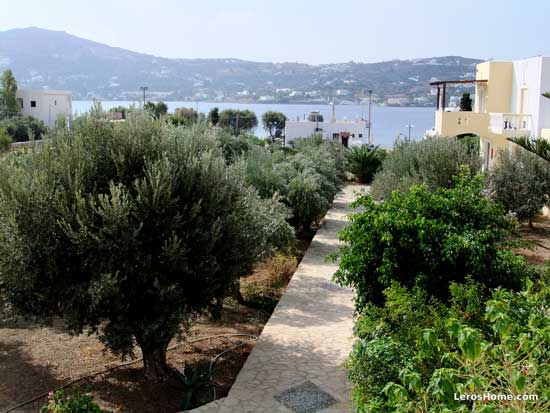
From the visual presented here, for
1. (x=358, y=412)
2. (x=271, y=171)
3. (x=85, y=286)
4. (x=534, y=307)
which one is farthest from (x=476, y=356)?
(x=271, y=171)

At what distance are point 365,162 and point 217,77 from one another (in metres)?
150

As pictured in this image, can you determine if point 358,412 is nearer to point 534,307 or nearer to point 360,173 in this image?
point 534,307

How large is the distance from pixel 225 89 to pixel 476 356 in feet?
563

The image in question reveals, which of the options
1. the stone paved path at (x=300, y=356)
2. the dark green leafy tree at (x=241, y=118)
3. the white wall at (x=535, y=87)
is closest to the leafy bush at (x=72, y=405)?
the stone paved path at (x=300, y=356)

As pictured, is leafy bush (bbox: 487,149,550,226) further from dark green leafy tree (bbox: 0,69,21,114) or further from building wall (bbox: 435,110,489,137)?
dark green leafy tree (bbox: 0,69,21,114)

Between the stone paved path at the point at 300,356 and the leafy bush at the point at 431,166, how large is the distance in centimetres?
466

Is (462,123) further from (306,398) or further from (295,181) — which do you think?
(306,398)

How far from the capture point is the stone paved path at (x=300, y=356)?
702 cm

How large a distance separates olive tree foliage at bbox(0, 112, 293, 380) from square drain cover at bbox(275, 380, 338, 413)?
148 centimetres

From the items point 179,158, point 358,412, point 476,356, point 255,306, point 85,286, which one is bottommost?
point 255,306

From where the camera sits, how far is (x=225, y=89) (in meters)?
171

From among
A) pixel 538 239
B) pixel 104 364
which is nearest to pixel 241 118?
pixel 538 239

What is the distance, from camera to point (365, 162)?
32969 mm

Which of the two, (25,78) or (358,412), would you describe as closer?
(358,412)
